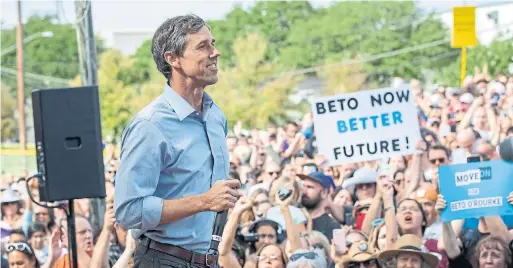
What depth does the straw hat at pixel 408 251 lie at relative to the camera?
7.93 meters

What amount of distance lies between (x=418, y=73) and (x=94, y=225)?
203 feet

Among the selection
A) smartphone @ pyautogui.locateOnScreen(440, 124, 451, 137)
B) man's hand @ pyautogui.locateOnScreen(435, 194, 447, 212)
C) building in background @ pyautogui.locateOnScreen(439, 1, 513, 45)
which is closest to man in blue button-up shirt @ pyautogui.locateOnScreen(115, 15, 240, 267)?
man's hand @ pyautogui.locateOnScreen(435, 194, 447, 212)

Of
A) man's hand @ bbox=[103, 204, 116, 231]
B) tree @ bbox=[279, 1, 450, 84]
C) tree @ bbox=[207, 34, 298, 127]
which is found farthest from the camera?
tree @ bbox=[279, 1, 450, 84]

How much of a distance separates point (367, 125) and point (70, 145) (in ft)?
12.8

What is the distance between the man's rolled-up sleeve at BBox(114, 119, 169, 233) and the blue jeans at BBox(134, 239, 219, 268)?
0.48 feet

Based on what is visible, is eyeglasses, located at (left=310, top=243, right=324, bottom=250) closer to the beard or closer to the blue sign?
the blue sign

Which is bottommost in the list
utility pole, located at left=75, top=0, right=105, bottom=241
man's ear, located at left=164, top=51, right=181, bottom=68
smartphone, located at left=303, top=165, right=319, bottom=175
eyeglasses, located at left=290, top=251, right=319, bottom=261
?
eyeglasses, located at left=290, top=251, right=319, bottom=261

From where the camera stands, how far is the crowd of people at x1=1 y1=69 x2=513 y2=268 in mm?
7957

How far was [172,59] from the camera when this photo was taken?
14.0 feet

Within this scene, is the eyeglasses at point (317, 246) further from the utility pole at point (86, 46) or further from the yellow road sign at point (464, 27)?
the yellow road sign at point (464, 27)

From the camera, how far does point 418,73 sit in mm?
72562

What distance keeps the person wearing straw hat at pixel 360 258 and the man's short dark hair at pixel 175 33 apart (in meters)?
4.06

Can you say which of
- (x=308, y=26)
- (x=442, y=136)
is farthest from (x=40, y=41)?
(x=442, y=136)

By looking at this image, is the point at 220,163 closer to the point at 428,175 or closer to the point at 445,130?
the point at 428,175
